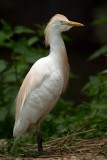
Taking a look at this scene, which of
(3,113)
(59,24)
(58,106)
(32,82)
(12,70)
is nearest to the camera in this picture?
(32,82)

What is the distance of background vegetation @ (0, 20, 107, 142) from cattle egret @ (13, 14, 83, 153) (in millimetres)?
733

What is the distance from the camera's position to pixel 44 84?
6977mm

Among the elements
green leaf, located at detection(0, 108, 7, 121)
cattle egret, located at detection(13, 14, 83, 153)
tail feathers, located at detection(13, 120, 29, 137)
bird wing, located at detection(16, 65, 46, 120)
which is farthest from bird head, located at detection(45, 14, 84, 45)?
green leaf, located at detection(0, 108, 7, 121)

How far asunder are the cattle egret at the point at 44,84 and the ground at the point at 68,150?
182 millimetres

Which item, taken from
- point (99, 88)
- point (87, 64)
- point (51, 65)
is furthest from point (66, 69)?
point (87, 64)

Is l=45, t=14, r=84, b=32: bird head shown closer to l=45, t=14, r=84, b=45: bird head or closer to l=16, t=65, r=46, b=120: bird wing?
l=45, t=14, r=84, b=45: bird head

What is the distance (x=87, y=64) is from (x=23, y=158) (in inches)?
354

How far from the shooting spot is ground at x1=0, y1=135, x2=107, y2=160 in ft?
22.1

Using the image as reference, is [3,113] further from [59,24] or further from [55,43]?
[59,24]

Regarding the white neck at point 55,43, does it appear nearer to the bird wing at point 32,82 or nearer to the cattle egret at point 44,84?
the cattle egret at point 44,84

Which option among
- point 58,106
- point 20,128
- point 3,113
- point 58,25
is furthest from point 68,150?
point 58,106

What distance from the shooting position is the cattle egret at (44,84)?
274 inches

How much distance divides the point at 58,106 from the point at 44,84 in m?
2.42

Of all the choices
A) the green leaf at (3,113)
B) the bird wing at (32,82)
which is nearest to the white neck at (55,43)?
the bird wing at (32,82)
